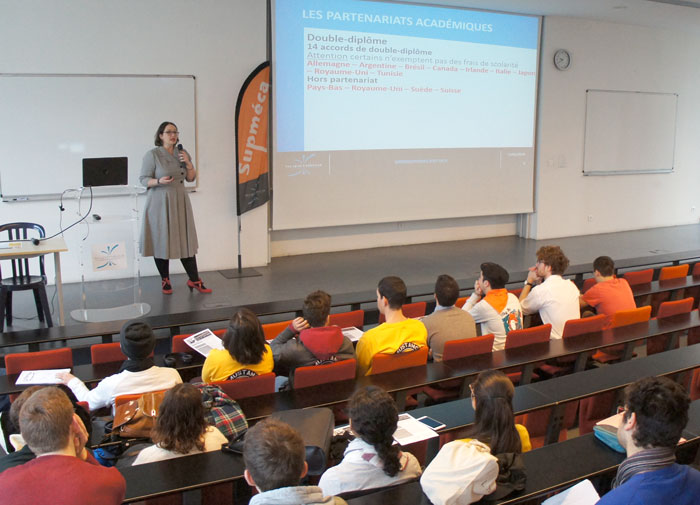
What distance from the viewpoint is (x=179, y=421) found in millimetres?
2318

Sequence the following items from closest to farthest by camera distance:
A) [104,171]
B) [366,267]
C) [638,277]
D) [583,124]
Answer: [104,171], [638,277], [366,267], [583,124]

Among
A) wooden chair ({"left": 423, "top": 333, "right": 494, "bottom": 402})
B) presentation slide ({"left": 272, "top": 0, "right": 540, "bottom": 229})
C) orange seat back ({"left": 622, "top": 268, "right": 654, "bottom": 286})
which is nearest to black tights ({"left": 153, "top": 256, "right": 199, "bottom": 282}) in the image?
presentation slide ({"left": 272, "top": 0, "right": 540, "bottom": 229})

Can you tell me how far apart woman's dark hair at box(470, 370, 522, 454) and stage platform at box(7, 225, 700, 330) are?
4.09m

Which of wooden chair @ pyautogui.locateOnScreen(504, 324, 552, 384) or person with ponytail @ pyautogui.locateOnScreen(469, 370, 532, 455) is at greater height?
person with ponytail @ pyautogui.locateOnScreen(469, 370, 532, 455)

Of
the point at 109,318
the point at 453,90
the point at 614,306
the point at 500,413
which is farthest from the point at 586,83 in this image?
the point at 500,413

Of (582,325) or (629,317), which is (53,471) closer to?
(582,325)

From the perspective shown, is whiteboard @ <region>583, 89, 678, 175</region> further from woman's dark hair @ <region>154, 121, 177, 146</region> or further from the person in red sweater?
the person in red sweater

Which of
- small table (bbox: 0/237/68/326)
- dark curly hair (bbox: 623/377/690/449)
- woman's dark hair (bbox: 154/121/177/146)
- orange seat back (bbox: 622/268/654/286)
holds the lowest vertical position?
orange seat back (bbox: 622/268/654/286)

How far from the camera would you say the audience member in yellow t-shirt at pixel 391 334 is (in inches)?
138

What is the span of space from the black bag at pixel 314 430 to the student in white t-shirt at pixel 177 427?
0.34 meters

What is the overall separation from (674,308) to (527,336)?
1414 mm

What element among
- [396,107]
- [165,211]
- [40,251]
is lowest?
[40,251]

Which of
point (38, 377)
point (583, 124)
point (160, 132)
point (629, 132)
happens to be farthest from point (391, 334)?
point (629, 132)

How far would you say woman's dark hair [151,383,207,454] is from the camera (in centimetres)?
229
